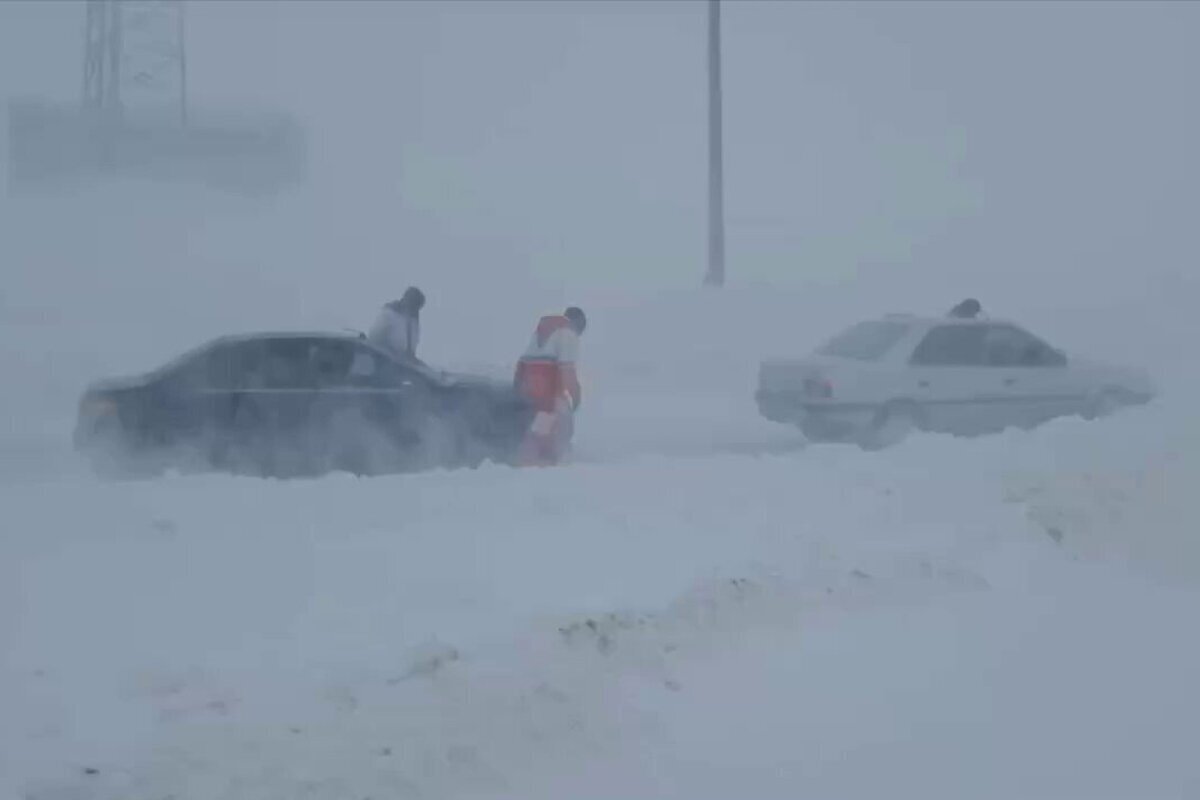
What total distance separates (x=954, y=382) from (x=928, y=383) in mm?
322

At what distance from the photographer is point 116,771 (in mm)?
4766

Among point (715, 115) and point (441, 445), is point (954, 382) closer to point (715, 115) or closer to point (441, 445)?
point (441, 445)

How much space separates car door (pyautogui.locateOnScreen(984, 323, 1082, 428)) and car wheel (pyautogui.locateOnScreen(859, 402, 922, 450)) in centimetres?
116

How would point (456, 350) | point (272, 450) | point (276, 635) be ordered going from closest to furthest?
point (276, 635)
point (272, 450)
point (456, 350)

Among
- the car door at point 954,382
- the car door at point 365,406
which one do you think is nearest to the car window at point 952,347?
the car door at point 954,382

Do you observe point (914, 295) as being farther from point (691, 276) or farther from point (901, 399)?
point (901, 399)

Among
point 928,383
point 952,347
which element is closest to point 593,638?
point 928,383

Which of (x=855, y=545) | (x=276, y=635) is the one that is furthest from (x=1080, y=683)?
(x=276, y=635)

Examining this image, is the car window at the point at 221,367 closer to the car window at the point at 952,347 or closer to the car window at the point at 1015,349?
the car window at the point at 952,347

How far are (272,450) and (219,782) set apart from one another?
247 inches

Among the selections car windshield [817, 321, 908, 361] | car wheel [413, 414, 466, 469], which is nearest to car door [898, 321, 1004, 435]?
car windshield [817, 321, 908, 361]

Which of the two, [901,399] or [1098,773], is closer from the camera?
[1098,773]

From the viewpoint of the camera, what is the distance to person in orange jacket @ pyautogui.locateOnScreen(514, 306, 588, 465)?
1123 cm

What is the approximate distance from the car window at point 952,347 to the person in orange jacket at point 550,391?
3.94m
